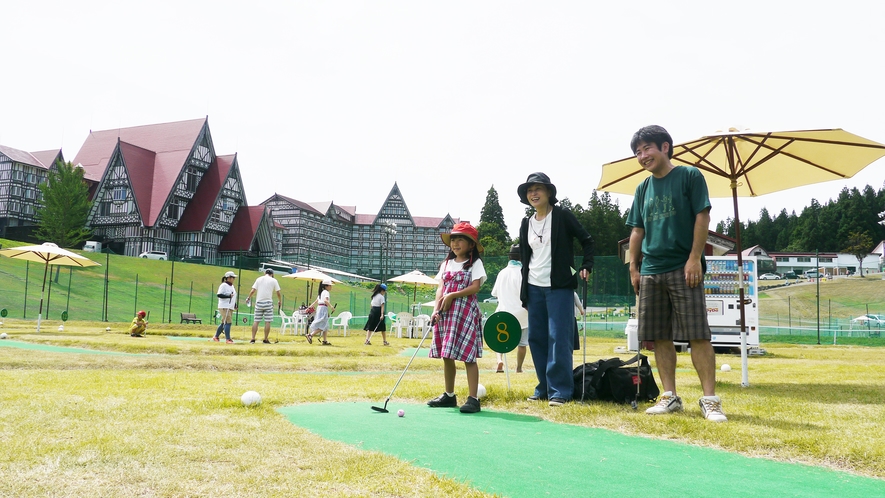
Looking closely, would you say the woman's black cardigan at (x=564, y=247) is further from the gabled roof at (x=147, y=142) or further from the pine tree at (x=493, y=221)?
the pine tree at (x=493, y=221)

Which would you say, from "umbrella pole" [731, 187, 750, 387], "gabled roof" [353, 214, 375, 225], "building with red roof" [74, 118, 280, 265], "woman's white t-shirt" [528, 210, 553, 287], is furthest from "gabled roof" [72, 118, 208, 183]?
"woman's white t-shirt" [528, 210, 553, 287]

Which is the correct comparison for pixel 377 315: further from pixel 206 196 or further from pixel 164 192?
pixel 206 196

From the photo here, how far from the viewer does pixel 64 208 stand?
170 ft

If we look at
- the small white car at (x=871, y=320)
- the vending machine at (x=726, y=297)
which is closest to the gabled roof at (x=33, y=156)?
the vending machine at (x=726, y=297)

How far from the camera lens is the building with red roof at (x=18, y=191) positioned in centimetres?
5847

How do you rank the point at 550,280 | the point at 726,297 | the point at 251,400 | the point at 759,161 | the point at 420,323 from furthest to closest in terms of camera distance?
1. the point at 420,323
2. the point at 726,297
3. the point at 759,161
4. the point at 550,280
5. the point at 251,400

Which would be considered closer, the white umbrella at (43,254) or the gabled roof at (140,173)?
the white umbrella at (43,254)

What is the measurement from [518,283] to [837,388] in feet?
12.2

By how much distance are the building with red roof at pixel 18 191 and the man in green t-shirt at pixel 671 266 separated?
65.9 metres

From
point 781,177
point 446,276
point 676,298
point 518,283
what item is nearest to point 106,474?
point 446,276

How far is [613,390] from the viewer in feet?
16.2

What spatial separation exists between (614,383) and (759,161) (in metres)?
3.35

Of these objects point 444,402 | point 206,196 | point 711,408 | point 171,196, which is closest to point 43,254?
point 444,402

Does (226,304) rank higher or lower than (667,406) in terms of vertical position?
higher
